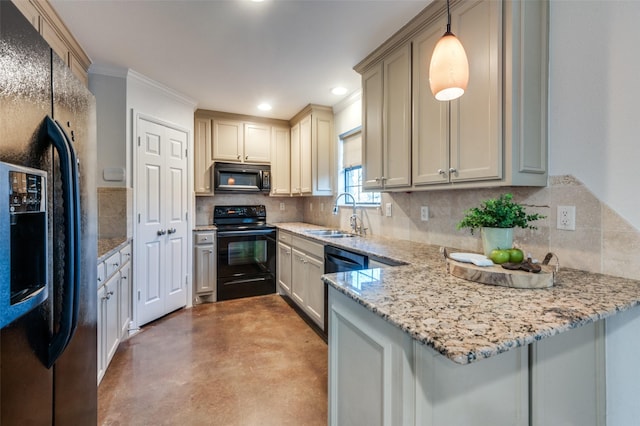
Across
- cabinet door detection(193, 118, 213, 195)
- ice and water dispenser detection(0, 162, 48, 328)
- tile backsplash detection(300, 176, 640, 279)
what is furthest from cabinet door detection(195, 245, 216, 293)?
ice and water dispenser detection(0, 162, 48, 328)

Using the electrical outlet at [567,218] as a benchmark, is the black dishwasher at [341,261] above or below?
below

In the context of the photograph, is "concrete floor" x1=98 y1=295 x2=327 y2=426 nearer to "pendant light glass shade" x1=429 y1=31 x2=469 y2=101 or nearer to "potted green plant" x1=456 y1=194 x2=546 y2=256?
"potted green plant" x1=456 y1=194 x2=546 y2=256

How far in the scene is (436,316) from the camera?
33.2 inches

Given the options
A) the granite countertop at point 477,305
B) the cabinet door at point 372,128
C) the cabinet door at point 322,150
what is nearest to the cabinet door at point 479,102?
the granite countertop at point 477,305

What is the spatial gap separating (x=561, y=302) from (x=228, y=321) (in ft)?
9.13

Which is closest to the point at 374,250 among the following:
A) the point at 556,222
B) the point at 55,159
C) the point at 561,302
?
the point at 556,222

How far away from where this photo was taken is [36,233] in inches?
27.1

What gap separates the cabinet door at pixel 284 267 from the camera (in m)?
3.42

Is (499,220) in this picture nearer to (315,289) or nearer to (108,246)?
(315,289)

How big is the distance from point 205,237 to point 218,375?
179 cm

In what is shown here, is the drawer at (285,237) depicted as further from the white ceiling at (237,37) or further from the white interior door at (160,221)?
the white ceiling at (237,37)

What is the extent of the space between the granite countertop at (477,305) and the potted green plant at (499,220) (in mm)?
245

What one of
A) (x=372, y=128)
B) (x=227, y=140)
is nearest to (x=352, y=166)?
(x=372, y=128)

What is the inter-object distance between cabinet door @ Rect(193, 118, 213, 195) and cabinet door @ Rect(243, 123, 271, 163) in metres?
0.47
